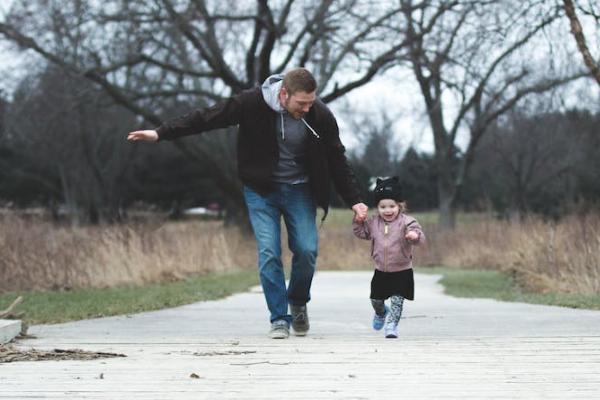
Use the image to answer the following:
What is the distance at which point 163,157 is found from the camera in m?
54.6

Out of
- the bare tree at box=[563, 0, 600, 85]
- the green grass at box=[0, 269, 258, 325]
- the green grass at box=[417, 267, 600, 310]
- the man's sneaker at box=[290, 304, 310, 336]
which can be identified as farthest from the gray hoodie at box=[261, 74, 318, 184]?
the bare tree at box=[563, 0, 600, 85]

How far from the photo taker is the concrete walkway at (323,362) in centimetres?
433

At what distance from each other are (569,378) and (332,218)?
3008 cm

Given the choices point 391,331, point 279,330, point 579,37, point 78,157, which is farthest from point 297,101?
point 78,157

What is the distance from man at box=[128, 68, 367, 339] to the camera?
6.49m

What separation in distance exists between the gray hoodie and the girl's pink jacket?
0.56 m

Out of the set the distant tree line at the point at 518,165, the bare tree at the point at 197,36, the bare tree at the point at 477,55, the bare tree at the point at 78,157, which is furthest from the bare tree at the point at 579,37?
the bare tree at the point at 78,157

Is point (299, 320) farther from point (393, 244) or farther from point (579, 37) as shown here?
point (579, 37)

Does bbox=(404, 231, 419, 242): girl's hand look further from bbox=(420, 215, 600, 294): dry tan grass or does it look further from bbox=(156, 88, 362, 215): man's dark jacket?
bbox=(420, 215, 600, 294): dry tan grass

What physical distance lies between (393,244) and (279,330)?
3.31 ft

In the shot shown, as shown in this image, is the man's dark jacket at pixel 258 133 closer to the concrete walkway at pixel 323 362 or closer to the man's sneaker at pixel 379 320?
the man's sneaker at pixel 379 320

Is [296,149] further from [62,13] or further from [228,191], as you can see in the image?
[228,191]

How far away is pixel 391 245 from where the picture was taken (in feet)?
22.0

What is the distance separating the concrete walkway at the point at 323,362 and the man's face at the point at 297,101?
5.01 ft
